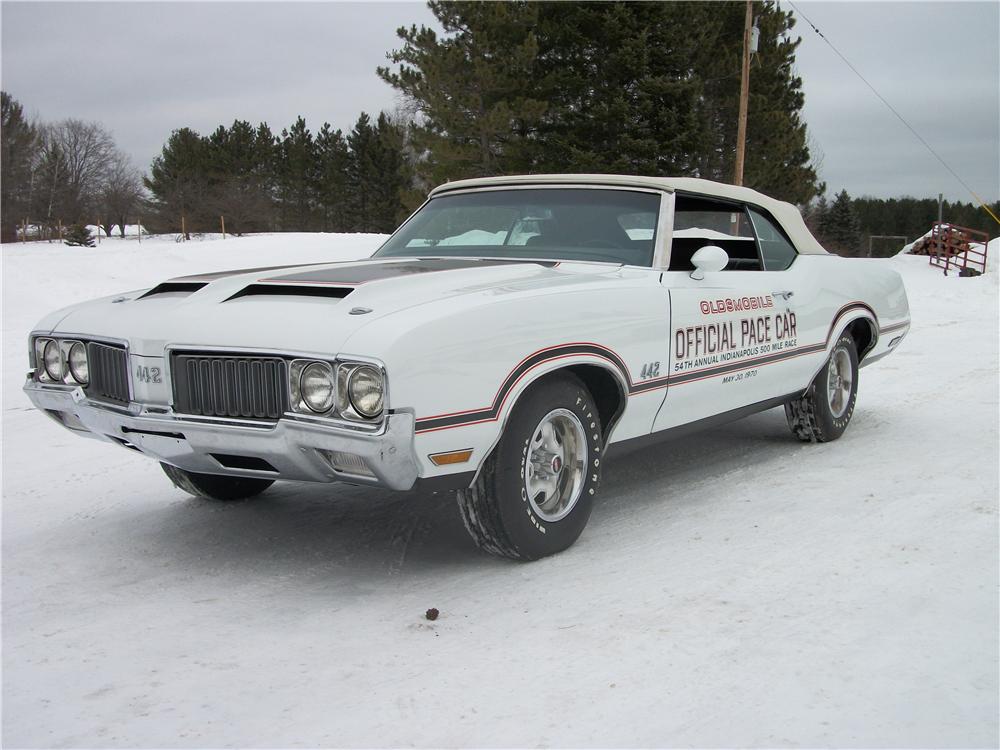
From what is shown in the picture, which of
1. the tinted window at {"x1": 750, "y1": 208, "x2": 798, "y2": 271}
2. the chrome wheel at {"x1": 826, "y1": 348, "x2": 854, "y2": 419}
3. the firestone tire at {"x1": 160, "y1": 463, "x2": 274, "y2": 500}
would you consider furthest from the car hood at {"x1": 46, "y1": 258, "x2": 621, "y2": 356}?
the chrome wheel at {"x1": 826, "y1": 348, "x2": 854, "y2": 419}

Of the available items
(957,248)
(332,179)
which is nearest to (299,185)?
(332,179)

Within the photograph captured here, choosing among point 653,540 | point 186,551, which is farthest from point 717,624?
point 186,551

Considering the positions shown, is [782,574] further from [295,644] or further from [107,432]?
[107,432]

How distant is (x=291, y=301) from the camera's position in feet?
11.1

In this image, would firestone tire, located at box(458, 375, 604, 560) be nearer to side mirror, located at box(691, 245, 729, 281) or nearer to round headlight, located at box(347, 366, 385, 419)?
round headlight, located at box(347, 366, 385, 419)

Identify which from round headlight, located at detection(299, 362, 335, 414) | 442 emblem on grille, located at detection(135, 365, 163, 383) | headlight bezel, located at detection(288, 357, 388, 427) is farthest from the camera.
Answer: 442 emblem on grille, located at detection(135, 365, 163, 383)

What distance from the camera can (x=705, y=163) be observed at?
32.1 meters

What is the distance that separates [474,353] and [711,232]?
2.38 meters

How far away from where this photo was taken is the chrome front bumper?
296cm

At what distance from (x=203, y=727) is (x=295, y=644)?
1.82 feet

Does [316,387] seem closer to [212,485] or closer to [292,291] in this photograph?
[292,291]

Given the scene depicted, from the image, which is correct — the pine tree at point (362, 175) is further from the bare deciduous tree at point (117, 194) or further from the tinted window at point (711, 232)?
the tinted window at point (711, 232)

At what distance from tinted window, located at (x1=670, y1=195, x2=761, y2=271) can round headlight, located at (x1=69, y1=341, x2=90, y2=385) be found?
2.68m

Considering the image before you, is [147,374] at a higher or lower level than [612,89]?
lower
